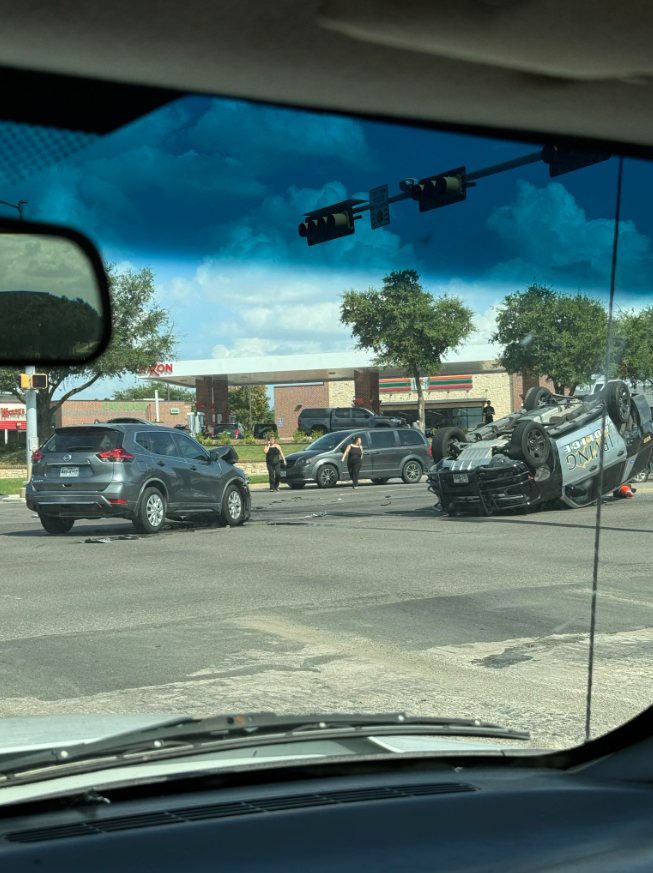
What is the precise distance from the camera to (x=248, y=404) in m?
3.38

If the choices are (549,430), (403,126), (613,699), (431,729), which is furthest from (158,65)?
(613,699)

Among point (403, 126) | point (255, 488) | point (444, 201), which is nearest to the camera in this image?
point (444, 201)

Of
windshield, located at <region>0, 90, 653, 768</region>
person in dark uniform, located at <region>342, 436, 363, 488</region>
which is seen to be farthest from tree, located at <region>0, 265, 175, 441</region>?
person in dark uniform, located at <region>342, 436, 363, 488</region>

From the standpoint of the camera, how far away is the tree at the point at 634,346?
2.97m

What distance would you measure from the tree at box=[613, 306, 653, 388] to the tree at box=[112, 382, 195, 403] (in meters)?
1.24

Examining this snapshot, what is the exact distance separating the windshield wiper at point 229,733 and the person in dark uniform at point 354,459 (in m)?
3.85

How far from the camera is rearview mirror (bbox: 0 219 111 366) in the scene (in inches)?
86.6

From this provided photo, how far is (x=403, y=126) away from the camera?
3.94 metres

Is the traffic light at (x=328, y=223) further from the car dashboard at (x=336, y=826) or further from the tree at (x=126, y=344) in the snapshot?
the car dashboard at (x=336, y=826)

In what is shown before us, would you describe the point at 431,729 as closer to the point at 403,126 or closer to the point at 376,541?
the point at 403,126

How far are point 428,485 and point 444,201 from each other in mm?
1558

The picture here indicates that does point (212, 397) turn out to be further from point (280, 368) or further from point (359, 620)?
point (359, 620)

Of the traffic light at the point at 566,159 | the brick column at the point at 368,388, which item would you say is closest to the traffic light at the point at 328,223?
the brick column at the point at 368,388

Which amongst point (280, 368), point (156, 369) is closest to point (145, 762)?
point (156, 369)
